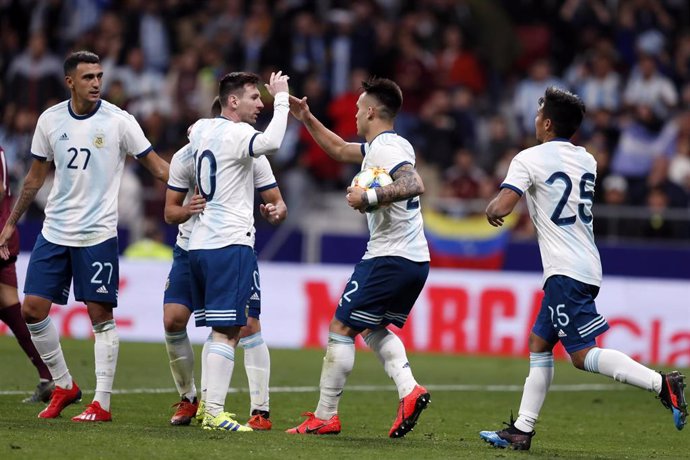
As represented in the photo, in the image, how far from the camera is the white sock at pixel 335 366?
8.96 metres

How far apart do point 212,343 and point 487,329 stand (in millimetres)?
8547

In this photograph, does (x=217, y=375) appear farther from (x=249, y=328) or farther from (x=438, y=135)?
(x=438, y=135)

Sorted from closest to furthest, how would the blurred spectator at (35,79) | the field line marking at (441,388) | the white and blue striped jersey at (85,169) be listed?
the white and blue striped jersey at (85,169) < the field line marking at (441,388) < the blurred spectator at (35,79)

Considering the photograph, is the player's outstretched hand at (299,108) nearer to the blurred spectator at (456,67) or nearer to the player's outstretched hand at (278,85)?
the player's outstretched hand at (278,85)

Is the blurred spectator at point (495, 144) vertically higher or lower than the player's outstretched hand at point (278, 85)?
higher

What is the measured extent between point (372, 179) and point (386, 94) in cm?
73

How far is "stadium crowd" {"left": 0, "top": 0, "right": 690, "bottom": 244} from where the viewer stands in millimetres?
20109

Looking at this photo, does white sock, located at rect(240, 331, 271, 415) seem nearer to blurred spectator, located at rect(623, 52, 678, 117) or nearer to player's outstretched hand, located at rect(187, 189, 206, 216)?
player's outstretched hand, located at rect(187, 189, 206, 216)

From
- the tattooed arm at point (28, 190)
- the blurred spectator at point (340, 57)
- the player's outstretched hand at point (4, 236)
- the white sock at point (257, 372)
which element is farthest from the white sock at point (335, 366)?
the blurred spectator at point (340, 57)

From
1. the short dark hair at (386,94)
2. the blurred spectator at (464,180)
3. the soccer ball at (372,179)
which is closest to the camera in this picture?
the soccer ball at (372,179)

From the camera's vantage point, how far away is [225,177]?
902 cm

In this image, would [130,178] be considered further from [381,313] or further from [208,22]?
[381,313]

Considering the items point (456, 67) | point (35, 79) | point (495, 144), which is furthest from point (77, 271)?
point (456, 67)

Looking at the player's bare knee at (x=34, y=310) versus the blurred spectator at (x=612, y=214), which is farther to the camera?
the blurred spectator at (x=612, y=214)
